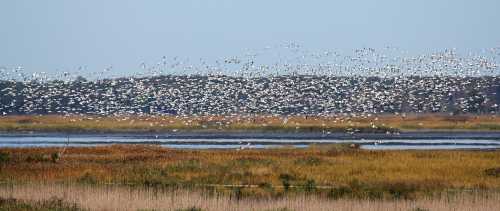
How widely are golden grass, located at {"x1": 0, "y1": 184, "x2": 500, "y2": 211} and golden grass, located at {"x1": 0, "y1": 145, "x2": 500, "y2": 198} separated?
1.58 m

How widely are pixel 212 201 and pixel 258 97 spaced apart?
4501 inches

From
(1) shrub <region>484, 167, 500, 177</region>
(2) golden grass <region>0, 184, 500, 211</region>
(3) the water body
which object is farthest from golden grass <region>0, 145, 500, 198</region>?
(3) the water body

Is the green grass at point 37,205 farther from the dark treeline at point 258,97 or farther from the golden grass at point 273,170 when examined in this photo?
the dark treeline at point 258,97

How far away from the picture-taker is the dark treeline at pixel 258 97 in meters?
132

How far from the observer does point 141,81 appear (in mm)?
172625

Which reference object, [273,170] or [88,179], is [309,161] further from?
[88,179]

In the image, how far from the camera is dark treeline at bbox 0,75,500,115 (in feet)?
434

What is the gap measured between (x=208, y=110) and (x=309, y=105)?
53.6 ft

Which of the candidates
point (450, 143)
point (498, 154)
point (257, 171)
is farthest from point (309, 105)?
point (257, 171)

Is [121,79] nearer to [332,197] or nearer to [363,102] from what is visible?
[363,102]

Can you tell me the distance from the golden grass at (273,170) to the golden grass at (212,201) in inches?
62.3

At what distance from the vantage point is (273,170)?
123 ft

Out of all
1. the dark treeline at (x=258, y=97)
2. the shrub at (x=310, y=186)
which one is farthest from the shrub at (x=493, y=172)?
the dark treeline at (x=258, y=97)

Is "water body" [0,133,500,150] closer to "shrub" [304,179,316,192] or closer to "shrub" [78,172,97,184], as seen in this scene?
"shrub" [78,172,97,184]
